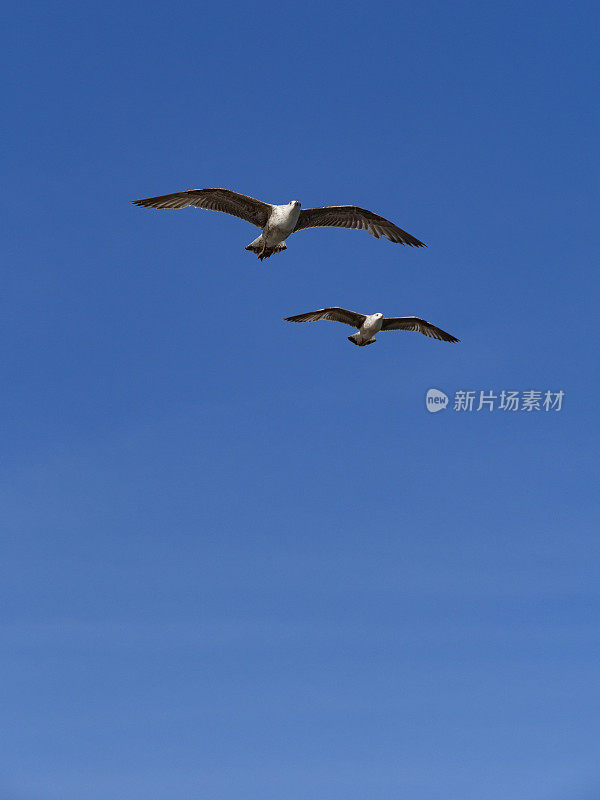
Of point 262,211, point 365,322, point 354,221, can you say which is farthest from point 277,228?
point 365,322

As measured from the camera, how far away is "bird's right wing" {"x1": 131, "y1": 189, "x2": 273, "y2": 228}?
35156 millimetres

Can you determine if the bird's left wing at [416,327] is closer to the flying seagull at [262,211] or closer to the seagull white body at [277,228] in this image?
the flying seagull at [262,211]

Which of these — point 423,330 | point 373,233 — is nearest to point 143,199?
point 373,233

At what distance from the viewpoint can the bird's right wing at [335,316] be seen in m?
44.6

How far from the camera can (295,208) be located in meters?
35.9

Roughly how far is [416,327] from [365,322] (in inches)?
156

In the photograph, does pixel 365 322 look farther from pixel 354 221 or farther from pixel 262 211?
pixel 262 211

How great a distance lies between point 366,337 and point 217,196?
1201cm

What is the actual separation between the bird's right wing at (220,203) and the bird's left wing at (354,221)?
1945 mm

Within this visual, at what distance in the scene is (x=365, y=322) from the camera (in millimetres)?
44438

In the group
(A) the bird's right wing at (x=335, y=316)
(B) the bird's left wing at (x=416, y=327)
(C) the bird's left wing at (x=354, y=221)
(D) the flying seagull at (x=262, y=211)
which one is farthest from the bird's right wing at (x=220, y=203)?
(B) the bird's left wing at (x=416, y=327)

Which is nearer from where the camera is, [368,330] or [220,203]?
[220,203]

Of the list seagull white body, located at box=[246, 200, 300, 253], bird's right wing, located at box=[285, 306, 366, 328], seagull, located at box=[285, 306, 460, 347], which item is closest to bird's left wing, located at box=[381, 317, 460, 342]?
seagull, located at box=[285, 306, 460, 347]

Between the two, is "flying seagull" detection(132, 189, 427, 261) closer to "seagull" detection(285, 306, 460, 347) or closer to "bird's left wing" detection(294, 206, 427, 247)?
"bird's left wing" detection(294, 206, 427, 247)
